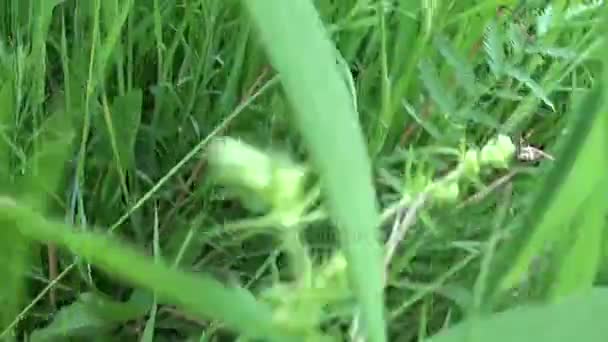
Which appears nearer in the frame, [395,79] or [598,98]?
[598,98]

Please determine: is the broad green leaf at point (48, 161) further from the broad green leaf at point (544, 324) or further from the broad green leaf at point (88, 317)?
the broad green leaf at point (544, 324)

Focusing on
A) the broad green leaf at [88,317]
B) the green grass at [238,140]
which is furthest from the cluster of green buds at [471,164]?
the broad green leaf at [88,317]

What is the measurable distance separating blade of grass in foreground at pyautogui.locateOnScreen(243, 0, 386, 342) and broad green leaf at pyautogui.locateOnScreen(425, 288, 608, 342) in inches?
1.5

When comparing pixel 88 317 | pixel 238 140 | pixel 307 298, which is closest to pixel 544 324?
pixel 307 298

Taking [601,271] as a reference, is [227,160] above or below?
above

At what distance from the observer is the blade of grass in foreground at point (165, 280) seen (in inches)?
9.8

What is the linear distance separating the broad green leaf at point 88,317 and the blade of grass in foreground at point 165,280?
1.36ft

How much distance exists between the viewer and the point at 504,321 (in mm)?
320

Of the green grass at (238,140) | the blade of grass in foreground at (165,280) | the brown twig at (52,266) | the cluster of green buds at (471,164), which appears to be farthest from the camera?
the brown twig at (52,266)

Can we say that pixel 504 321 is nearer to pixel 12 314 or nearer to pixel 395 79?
pixel 12 314

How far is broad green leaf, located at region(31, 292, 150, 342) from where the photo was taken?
2.24 feet

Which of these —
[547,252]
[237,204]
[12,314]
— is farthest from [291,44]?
[237,204]

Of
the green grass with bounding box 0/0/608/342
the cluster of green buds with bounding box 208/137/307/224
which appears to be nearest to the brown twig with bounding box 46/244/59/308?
the green grass with bounding box 0/0/608/342

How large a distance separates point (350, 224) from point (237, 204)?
50cm
